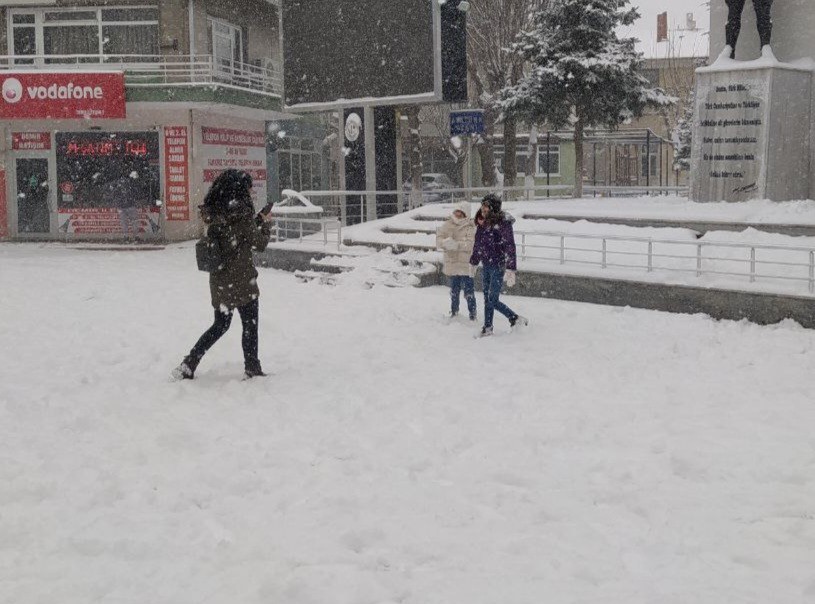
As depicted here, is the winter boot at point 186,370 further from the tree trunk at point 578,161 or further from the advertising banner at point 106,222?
the advertising banner at point 106,222

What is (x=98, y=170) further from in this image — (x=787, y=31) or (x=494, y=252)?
(x=494, y=252)

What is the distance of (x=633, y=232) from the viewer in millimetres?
17562

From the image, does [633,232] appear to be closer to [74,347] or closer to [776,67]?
[776,67]

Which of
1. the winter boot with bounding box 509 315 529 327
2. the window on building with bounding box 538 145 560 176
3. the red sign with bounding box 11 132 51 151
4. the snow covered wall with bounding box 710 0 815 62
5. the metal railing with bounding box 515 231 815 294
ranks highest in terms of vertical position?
the snow covered wall with bounding box 710 0 815 62

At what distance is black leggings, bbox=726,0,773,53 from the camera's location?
63.4ft

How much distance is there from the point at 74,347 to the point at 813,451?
831 centimetres

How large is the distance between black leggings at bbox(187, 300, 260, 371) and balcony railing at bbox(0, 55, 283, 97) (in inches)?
754

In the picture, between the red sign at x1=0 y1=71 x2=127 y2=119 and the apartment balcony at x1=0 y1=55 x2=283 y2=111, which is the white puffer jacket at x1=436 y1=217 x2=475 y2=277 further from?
the red sign at x1=0 y1=71 x2=127 y2=119

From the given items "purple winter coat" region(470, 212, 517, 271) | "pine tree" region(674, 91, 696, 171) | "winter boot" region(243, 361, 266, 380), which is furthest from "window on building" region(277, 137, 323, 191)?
"winter boot" region(243, 361, 266, 380)

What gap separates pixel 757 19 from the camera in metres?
19.5

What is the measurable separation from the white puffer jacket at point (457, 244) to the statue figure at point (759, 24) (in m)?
9.45

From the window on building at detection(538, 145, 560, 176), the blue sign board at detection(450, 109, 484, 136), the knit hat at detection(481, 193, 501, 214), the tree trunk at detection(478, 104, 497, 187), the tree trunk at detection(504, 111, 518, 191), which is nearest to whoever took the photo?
the knit hat at detection(481, 193, 501, 214)

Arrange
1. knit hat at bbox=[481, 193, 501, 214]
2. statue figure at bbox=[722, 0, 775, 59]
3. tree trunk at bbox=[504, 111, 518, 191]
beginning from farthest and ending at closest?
1. tree trunk at bbox=[504, 111, 518, 191]
2. statue figure at bbox=[722, 0, 775, 59]
3. knit hat at bbox=[481, 193, 501, 214]

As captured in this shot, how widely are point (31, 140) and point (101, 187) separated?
259cm
